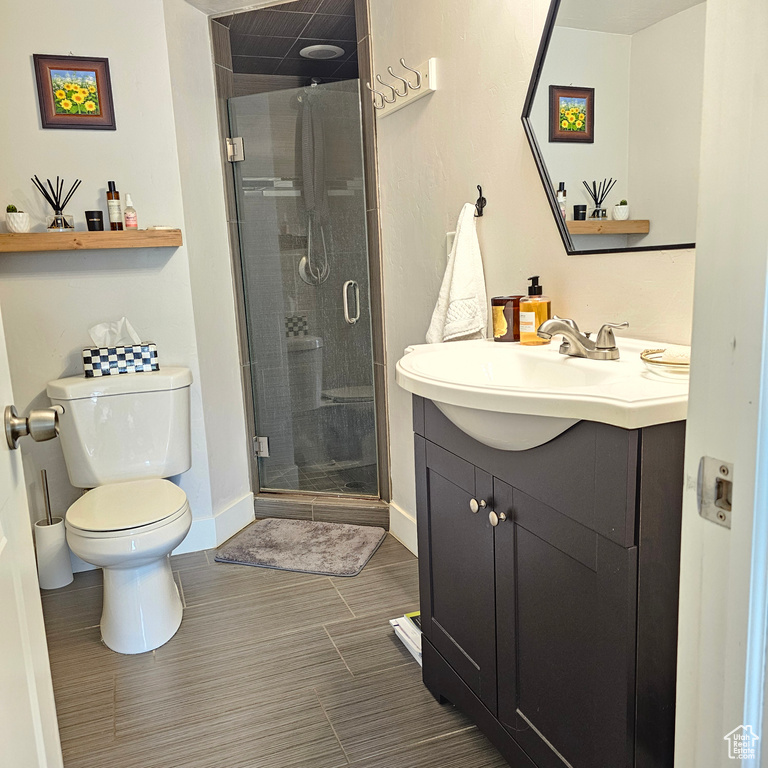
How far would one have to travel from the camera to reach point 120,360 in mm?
2496

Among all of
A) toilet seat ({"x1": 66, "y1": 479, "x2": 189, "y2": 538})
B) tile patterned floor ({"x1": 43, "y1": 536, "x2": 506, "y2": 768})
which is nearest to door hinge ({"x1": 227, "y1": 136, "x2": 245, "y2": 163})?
toilet seat ({"x1": 66, "y1": 479, "x2": 189, "y2": 538})

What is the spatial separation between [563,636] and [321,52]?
2.97 meters

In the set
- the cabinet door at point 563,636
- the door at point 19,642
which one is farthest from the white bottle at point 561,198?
the door at point 19,642

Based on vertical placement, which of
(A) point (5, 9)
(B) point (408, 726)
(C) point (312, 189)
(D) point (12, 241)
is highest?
(A) point (5, 9)

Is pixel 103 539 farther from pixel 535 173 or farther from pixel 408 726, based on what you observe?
pixel 535 173

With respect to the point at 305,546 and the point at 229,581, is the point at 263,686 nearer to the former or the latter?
the point at 229,581

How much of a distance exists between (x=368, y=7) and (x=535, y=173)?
4.27 feet

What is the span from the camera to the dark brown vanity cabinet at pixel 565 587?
986 millimetres

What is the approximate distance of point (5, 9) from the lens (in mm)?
2338

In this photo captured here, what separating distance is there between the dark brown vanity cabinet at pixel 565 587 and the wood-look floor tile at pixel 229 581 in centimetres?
104

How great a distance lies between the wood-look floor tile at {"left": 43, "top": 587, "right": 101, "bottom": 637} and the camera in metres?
2.27

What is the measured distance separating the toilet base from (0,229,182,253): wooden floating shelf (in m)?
1.15

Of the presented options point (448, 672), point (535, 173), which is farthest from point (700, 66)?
point (448, 672)

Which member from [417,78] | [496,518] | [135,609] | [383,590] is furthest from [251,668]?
[417,78]
